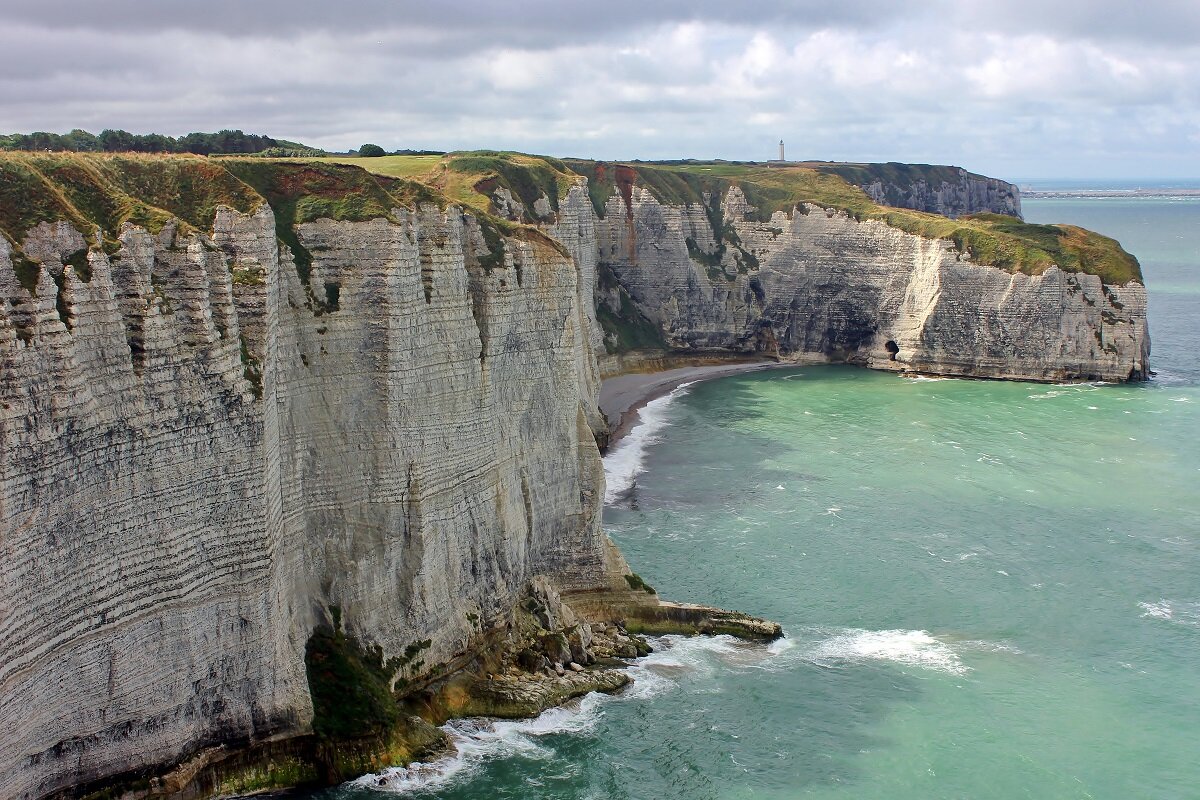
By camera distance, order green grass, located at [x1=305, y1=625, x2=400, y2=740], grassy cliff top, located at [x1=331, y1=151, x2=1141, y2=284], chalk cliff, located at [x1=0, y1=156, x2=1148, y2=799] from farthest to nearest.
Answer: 1. grassy cliff top, located at [x1=331, y1=151, x2=1141, y2=284]
2. green grass, located at [x1=305, y1=625, x2=400, y2=740]
3. chalk cliff, located at [x1=0, y1=156, x2=1148, y2=799]

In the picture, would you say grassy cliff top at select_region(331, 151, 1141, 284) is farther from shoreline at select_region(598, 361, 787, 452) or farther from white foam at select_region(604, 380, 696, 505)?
white foam at select_region(604, 380, 696, 505)

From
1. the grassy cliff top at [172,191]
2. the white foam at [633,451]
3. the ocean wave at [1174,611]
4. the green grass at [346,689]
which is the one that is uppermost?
the grassy cliff top at [172,191]

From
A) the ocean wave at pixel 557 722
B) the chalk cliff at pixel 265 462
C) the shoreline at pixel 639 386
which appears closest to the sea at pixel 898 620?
the ocean wave at pixel 557 722

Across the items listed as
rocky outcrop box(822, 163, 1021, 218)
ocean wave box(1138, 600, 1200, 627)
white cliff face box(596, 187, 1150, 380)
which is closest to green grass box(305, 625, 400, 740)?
ocean wave box(1138, 600, 1200, 627)

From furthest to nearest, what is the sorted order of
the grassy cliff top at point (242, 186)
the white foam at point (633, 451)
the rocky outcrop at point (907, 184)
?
1. the rocky outcrop at point (907, 184)
2. the white foam at point (633, 451)
3. the grassy cliff top at point (242, 186)

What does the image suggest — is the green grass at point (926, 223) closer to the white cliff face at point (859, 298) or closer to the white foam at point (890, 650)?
the white cliff face at point (859, 298)

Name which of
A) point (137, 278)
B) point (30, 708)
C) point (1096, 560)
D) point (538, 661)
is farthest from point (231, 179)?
point (1096, 560)
